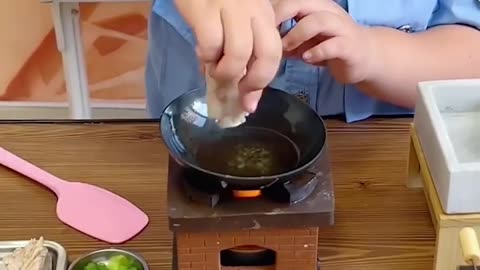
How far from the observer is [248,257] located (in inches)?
26.8

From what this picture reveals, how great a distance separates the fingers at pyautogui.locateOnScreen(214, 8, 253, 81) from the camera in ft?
2.03

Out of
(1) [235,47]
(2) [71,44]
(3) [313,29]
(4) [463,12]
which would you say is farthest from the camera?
(2) [71,44]

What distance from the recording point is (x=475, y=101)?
76cm

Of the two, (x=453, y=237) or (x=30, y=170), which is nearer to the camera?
(x=453, y=237)

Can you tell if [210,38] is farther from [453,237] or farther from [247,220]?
[453,237]

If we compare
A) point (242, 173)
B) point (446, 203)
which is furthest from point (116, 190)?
point (446, 203)

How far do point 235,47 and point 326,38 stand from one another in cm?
21

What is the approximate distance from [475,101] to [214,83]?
0.80ft

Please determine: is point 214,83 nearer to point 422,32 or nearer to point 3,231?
point 3,231

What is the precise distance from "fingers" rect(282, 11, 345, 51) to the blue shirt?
0.09m

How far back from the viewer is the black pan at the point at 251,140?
26.0 inches

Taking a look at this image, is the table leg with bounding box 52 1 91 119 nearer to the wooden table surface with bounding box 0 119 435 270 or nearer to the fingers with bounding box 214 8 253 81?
the wooden table surface with bounding box 0 119 435 270

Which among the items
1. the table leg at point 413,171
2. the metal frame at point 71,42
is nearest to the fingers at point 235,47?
the table leg at point 413,171

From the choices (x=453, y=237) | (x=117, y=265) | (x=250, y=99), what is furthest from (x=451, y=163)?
(x=117, y=265)
